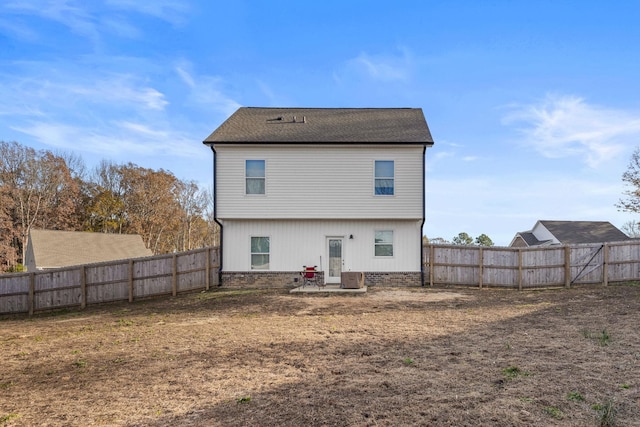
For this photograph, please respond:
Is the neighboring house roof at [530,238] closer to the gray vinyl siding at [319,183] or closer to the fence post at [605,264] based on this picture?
the fence post at [605,264]

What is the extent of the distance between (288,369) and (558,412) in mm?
3507

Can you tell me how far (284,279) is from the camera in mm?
16781

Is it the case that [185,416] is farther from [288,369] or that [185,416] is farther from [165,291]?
[165,291]

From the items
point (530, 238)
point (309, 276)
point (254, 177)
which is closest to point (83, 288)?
point (254, 177)

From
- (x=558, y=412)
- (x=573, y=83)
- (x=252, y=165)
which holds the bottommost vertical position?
(x=558, y=412)

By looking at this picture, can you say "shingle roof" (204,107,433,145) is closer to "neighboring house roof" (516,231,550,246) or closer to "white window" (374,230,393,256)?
"white window" (374,230,393,256)

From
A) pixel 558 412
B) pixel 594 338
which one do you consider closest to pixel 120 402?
pixel 558 412

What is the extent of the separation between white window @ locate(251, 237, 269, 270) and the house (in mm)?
43

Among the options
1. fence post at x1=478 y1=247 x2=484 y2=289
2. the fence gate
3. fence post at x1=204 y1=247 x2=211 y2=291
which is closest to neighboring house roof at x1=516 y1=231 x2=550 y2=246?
the fence gate

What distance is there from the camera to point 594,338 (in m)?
7.40

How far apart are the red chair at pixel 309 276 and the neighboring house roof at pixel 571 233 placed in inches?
864

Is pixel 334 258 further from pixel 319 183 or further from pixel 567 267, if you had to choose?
pixel 567 267

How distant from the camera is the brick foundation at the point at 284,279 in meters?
16.7

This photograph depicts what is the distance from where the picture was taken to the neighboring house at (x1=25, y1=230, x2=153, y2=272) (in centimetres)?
2967
